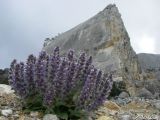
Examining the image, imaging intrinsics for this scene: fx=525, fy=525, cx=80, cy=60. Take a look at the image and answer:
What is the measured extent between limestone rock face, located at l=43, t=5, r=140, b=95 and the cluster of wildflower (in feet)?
59.7

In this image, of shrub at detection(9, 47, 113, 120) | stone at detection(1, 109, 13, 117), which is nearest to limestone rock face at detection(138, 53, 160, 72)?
shrub at detection(9, 47, 113, 120)

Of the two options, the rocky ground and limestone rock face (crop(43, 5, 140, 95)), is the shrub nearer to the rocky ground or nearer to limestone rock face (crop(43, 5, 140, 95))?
the rocky ground

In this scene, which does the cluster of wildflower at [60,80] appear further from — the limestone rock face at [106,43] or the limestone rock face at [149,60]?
the limestone rock face at [149,60]

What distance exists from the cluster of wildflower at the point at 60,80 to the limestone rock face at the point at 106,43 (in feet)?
59.7

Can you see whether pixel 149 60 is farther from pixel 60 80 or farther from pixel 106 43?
pixel 60 80

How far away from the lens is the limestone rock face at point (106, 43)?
27.9 m

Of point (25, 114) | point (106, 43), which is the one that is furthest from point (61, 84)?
point (106, 43)

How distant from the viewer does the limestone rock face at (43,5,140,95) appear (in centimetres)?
2794

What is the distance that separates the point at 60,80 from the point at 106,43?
21666mm

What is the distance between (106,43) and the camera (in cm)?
2973

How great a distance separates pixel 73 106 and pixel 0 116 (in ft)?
3.93

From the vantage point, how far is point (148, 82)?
2989 cm

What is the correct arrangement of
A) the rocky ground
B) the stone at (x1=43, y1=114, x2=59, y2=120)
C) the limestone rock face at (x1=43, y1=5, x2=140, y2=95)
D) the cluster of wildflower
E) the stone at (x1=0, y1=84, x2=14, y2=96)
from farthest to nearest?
1. the limestone rock face at (x1=43, y1=5, x2=140, y2=95)
2. the stone at (x1=0, y1=84, x2=14, y2=96)
3. the rocky ground
4. the stone at (x1=43, y1=114, x2=59, y2=120)
5. the cluster of wildflower

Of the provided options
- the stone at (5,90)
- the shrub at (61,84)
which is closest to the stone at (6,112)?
the shrub at (61,84)
